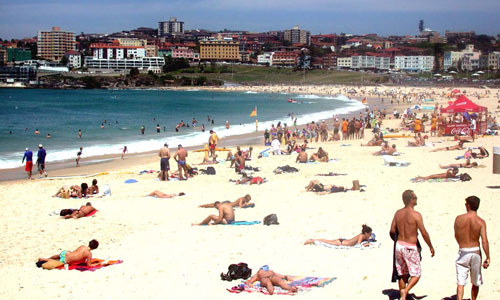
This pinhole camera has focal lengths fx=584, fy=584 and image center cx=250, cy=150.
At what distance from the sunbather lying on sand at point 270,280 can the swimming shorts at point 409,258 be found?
1.60 meters

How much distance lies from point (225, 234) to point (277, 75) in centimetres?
13782

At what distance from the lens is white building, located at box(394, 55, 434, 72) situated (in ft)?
501

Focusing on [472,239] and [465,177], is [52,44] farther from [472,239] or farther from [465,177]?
[472,239]

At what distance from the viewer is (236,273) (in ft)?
24.0

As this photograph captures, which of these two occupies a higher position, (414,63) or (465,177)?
(414,63)

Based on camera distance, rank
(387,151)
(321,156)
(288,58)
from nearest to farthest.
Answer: (321,156) → (387,151) → (288,58)

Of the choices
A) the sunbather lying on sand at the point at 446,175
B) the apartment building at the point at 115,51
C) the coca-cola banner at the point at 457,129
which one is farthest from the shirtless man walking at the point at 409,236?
the apartment building at the point at 115,51

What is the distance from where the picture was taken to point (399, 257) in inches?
222

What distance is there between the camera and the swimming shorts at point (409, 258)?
557 cm

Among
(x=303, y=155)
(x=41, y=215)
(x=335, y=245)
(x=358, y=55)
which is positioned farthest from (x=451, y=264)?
(x=358, y=55)

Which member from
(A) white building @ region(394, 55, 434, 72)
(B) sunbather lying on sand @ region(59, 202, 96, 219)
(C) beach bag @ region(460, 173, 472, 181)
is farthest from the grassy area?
(B) sunbather lying on sand @ region(59, 202, 96, 219)

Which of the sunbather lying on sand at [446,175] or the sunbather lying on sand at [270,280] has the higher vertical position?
the sunbather lying on sand at [446,175]

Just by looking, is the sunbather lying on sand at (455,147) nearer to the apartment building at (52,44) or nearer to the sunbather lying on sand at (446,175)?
the sunbather lying on sand at (446,175)

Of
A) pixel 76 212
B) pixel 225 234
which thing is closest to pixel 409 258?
pixel 225 234
